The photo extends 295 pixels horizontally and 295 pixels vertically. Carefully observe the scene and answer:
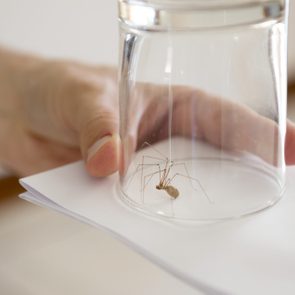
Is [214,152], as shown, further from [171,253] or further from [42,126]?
[42,126]

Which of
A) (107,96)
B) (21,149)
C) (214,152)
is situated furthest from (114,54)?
(214,152)

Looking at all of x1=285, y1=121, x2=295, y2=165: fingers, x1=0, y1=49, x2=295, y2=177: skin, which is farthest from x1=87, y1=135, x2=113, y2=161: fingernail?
x1=285, y1=121, x2=295, y2=165: fingers

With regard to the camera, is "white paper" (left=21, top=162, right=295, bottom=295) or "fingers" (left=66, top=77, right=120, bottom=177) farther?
"fingers" (left=66, top=77, right=120, bottom=177)

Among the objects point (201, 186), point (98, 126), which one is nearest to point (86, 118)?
point (98, 126)

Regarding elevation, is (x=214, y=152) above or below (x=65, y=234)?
above

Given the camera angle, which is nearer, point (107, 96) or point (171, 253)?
point (171, 253)

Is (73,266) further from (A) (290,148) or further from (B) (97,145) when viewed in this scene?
(A) (290,148)

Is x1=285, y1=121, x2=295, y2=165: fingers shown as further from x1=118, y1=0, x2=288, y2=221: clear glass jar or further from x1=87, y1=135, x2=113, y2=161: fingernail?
x1=87, y1=135, x2=113, y2=161: fingernail
